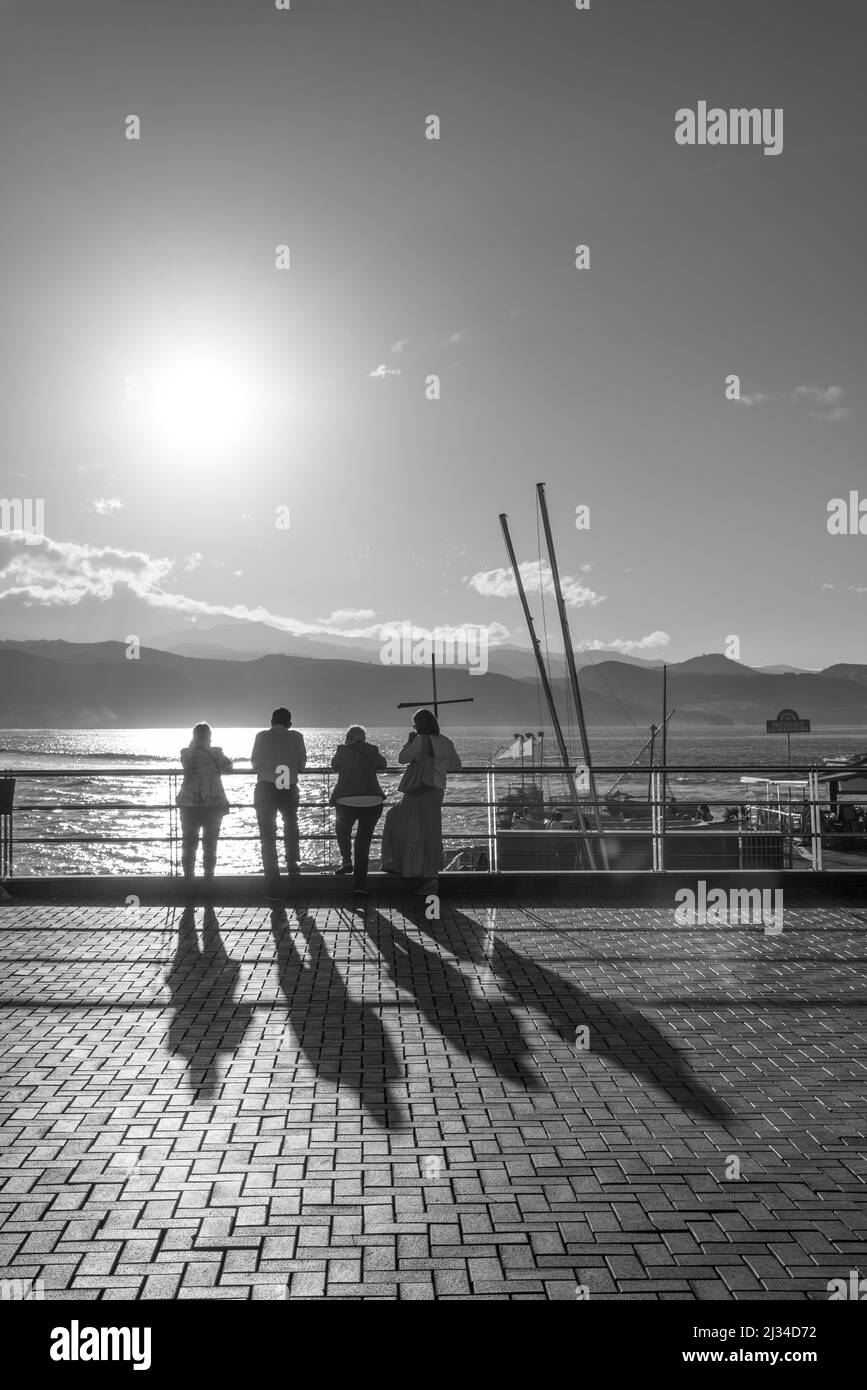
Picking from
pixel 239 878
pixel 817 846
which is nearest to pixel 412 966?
pixel 239 878

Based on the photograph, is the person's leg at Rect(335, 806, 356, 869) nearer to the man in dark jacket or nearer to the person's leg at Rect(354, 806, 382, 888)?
the man in dark jacket

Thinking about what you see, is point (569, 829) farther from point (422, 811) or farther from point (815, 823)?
point (422, 811)

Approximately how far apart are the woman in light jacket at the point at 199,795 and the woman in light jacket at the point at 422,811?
180 centimetres

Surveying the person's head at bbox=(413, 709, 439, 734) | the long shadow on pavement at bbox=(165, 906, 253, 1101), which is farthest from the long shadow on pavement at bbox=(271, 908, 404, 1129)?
the person's head at bbox=(413, 709, 439, 734)

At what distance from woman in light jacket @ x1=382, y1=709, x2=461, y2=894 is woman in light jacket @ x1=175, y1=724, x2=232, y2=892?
5.90ft

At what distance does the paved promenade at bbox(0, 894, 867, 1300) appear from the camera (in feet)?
12.4

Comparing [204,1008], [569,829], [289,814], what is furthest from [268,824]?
[569,829]

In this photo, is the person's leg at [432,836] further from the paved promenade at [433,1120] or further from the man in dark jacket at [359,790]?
the paved promenade at [433,1120]

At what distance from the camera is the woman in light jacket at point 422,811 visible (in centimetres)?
1164

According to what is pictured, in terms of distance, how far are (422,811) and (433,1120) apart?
21.8 ft

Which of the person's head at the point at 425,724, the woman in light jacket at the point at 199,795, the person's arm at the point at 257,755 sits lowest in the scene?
the woman in light jacket at the point at 199,795

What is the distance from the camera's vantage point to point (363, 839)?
11727 mm
